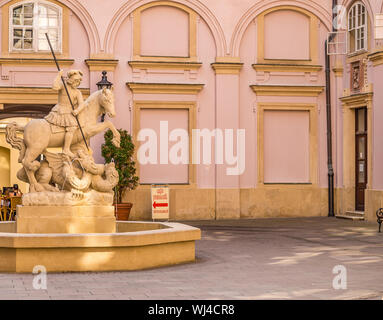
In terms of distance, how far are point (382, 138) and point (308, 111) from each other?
11.6 feet

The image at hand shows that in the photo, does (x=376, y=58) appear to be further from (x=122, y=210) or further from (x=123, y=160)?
(x=122, y=210)

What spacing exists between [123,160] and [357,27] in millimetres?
8084

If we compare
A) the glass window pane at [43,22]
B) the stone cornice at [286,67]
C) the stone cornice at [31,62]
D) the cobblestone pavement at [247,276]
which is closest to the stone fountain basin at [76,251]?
the cobblestone pavement at [247,276]

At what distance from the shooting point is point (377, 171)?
21.1 metres

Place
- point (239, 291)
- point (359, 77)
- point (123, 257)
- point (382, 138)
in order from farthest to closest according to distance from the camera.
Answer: point (359, 77), point (382, 138), point (123, 257), point (239, 291)

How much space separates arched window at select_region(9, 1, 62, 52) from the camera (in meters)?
22.5

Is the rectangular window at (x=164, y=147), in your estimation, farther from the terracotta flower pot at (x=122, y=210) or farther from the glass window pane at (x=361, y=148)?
the glass window pane at (x=361, y=148)

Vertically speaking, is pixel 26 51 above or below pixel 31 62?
above

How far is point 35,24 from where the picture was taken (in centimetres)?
2262

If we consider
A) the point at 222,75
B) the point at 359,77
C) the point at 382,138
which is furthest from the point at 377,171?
the point at 222,75

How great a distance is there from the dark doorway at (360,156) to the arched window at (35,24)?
9355mm

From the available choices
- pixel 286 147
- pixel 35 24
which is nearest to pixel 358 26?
pixel 286 147

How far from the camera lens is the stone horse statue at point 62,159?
12.0m
